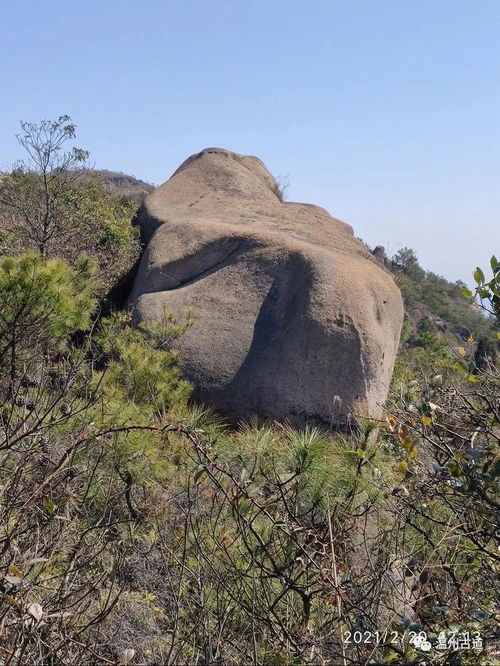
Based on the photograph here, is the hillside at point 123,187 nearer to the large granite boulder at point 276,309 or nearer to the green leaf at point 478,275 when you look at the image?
the large granite boulder at point 276,309

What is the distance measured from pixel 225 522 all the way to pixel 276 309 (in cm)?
385

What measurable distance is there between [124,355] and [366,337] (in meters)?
2.54

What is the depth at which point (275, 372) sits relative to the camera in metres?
6.89

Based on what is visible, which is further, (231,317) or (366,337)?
(231,317)

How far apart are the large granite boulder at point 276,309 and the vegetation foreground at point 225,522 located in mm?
663

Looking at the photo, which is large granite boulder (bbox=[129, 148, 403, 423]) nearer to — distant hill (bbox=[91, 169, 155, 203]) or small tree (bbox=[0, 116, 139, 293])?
small tree (bbox=[0, 116, 139, 293])

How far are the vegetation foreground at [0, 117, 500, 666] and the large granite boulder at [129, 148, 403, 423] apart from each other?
66 cm

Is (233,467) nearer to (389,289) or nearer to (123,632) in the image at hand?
(123,632)

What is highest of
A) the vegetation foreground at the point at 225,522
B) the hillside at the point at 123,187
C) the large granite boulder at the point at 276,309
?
the hillside at the point at 123,187

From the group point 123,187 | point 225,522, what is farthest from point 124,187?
point 225,522

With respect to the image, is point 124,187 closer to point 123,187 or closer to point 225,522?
point 123,187

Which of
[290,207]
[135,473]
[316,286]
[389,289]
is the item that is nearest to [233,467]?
[135,473]

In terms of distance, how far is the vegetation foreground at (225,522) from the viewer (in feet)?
7.16

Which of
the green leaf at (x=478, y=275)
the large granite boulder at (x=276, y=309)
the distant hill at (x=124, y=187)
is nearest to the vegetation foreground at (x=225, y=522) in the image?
the green leaf at (x=478, y=275)
